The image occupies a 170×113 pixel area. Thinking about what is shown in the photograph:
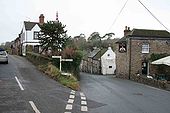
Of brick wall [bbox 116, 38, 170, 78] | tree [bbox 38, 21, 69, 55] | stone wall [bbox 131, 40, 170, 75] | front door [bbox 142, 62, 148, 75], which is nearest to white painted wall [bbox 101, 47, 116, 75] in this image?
brick wall [bbox 116, 38, 170, 78]

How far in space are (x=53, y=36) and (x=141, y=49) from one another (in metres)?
13.6

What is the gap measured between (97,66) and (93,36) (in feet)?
230

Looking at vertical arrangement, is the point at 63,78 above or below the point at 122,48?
below

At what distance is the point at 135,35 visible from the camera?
4038cm

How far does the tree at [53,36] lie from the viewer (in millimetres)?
33097

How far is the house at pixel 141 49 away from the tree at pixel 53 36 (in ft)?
35.0

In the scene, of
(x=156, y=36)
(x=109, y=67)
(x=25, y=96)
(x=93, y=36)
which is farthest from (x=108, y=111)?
(x=93, y=36)

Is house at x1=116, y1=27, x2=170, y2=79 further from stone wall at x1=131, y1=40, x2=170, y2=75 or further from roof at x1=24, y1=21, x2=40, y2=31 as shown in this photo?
roof at x1=24, y1=21, x2=40, y2=31

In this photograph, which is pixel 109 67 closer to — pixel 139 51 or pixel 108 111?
pixel 139 51

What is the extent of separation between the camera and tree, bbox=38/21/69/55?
33.1m

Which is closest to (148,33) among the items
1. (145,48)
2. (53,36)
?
(145,48)

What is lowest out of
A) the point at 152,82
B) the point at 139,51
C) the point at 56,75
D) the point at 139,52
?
the point at 152,82

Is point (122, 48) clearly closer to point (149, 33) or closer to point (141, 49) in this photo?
point (141, 49)

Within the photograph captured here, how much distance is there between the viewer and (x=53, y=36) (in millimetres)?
33375
